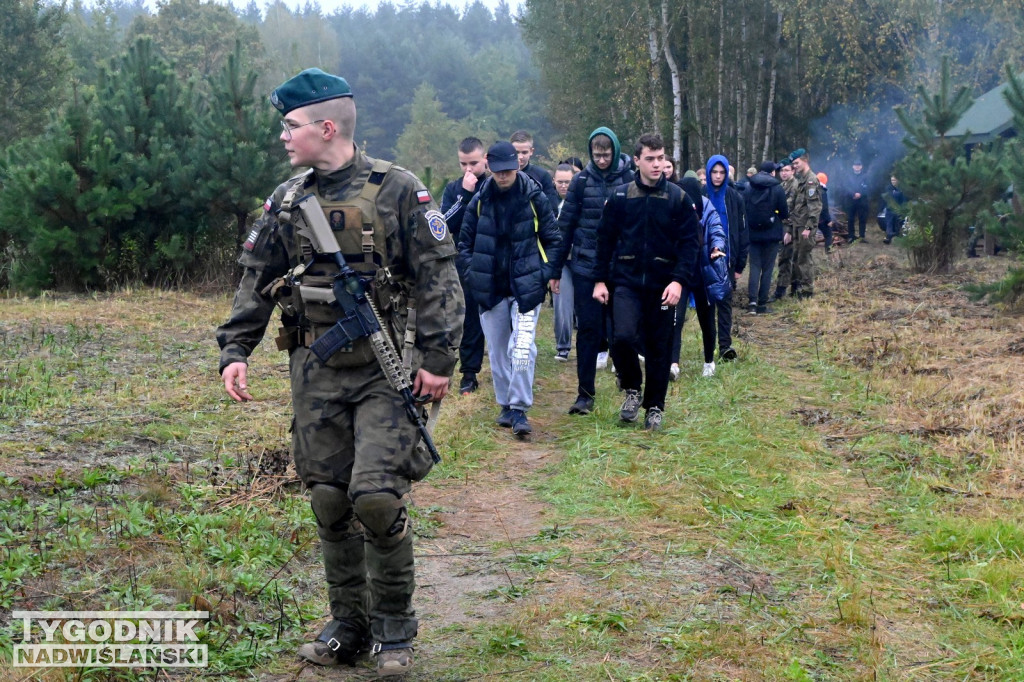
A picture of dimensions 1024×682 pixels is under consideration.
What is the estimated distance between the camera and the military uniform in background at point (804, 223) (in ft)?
49.6

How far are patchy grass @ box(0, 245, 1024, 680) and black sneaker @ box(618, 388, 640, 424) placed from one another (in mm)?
209

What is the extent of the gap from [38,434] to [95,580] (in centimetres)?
259

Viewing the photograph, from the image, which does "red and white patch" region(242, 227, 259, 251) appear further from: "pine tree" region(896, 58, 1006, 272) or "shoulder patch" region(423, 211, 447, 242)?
"pine tree" region(896, 58, 1006, 272)

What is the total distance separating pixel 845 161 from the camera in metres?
34.2

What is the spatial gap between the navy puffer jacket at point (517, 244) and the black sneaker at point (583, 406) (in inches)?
40.5

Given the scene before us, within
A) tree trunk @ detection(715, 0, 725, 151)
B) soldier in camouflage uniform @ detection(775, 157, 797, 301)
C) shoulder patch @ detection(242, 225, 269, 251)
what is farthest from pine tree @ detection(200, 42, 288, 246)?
tree trunk @ detection(715, 0, 725, 151)

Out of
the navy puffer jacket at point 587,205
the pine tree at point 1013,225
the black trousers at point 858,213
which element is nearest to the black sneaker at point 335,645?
the navy puffer jacket at point 587,205

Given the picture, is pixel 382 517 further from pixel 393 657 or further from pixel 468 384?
pixel 468 384

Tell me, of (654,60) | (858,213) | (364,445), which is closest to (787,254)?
(858,213)

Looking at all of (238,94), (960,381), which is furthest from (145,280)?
(960,381)

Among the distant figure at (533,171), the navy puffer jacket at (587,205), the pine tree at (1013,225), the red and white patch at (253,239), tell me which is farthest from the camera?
the pine tree at (1013,225)

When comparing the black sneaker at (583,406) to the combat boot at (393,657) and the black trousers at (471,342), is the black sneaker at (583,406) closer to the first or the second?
the black trousers at (471,342)

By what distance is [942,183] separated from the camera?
55.4ft

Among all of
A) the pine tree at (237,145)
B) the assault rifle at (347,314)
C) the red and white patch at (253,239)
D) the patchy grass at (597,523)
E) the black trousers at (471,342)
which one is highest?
the pine tree at (237,145)
